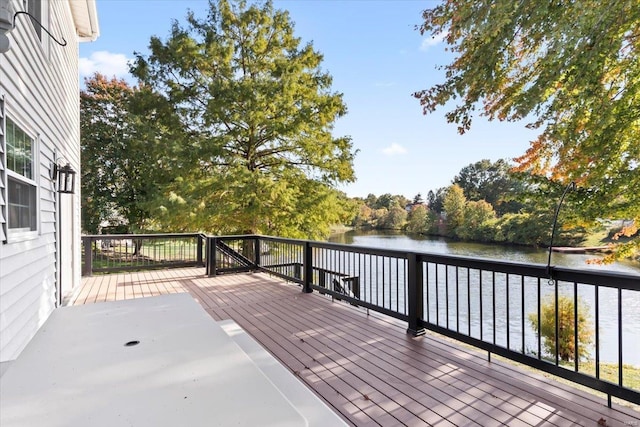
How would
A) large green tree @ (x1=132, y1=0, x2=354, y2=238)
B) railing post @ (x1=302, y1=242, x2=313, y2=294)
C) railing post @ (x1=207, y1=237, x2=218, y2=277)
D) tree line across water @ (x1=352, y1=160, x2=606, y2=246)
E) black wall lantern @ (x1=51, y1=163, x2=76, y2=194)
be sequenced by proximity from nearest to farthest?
black wall lantern @ (x1=51, y1=163, x2=76, y2=194), railing post @ (x1=302, y1=242, x2=313, y2=294), tree line across water @ (x1=352, y1=160, x2=606, y2=246), railing post @ (x1=207, y1=237, x2=218, y2=277), large green tree @ (x1=132, y1=0, x2=354, y2=238)

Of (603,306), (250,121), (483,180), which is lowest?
(603,306)

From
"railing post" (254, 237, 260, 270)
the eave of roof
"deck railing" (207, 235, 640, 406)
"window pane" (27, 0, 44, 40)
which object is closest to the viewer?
"deck railing" (207, 235, 640, 406)

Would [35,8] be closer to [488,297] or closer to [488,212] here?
[488,297]

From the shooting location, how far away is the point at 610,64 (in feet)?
14.0

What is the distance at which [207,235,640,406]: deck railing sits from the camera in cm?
230

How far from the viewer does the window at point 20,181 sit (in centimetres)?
262

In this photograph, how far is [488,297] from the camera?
12.7 meters

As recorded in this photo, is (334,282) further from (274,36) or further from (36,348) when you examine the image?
(274,36)

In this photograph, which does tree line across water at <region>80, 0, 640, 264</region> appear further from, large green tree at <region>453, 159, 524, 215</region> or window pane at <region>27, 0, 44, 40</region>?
large green tree at <region>453, 159, 524, 215</region>

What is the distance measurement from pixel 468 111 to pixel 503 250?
54.0 feet

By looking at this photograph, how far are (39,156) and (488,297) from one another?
13409mm

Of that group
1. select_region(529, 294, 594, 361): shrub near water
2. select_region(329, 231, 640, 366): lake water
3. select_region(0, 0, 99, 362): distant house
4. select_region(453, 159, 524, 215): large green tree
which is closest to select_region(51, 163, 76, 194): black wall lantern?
select_region(0, 0, 99, 362): distant house

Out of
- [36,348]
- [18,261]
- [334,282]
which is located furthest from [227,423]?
[334,282]

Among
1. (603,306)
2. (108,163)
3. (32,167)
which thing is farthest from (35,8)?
(603,306)
